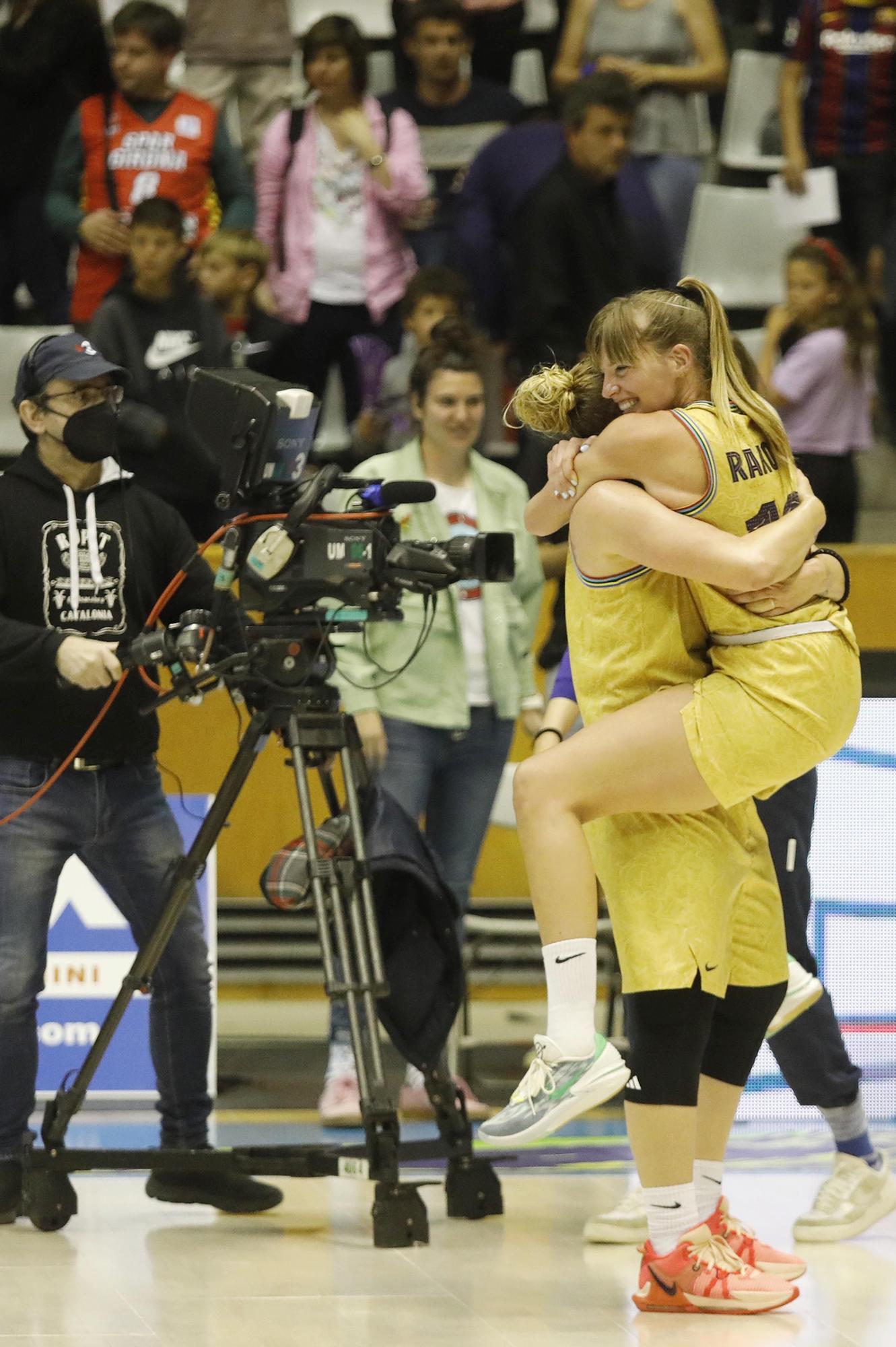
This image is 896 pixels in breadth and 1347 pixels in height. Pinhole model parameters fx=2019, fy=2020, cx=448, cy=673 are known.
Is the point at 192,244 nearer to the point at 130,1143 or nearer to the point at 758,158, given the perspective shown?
the point at 758,158

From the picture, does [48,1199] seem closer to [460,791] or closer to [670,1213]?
[670,1213]

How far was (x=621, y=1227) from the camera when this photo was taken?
460 centimetres

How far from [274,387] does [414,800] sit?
1613 mm

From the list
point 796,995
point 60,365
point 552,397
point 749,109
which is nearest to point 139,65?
point 749,109

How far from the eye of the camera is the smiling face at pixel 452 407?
569 centimetres

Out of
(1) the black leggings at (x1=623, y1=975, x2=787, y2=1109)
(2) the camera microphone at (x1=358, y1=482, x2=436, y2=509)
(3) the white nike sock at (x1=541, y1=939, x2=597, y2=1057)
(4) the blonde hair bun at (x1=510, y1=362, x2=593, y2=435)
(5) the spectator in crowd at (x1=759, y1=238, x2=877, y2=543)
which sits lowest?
(1) the black leggings at (x1=623, y1=975, x2=787, y2=1109)

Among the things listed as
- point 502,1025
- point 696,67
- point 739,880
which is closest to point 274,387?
point 739,880

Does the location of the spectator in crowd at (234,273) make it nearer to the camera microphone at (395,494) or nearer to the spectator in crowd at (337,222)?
the spectator in crowd at (337,222)

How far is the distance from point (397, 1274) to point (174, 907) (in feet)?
3.09

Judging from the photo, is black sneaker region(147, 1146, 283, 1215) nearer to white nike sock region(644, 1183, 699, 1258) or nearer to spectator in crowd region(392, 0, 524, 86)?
white nike sock region(644, 1183, 699, 1258)

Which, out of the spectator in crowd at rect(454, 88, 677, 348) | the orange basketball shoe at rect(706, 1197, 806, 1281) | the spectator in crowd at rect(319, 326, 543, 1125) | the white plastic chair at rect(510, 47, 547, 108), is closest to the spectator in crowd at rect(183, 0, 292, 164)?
the white plastic chair at rect(510, 47, 547, 108)

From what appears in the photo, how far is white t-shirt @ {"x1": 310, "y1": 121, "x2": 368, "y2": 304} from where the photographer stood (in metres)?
7.69

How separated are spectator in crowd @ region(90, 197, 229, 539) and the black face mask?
78.2 inches

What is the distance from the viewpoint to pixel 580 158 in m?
7.15
